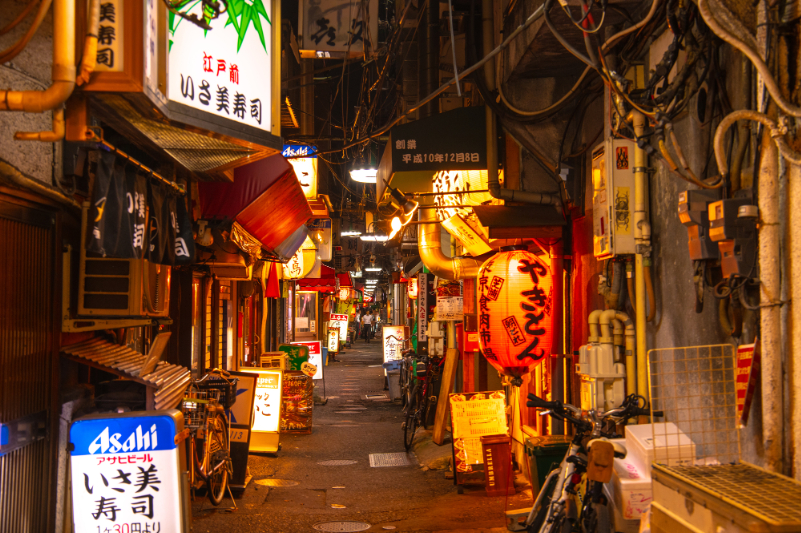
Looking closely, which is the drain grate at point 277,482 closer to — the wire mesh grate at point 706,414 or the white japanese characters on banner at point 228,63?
the white japanese characters on banner at point 228,63

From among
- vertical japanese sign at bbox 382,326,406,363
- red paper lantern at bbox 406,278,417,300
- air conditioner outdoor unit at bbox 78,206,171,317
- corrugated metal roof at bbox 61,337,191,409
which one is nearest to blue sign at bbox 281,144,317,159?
corrugated metal roof at bbox 61,337,191,409

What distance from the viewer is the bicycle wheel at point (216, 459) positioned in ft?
30.7

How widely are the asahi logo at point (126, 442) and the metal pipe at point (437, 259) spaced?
9.60m

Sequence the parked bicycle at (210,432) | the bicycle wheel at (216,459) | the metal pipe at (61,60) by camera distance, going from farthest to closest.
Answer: the bicycle wheel at (216,459)
the parked bicycle at (210,432)
the metal pipe at (61,60)

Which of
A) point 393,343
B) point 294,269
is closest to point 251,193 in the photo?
point 294,269

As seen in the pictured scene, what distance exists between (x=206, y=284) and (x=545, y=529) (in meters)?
9.03

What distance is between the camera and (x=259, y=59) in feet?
24.9

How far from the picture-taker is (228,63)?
7129mm

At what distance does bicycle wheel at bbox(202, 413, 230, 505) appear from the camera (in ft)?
30.7

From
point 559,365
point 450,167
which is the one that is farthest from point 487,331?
point 450,167

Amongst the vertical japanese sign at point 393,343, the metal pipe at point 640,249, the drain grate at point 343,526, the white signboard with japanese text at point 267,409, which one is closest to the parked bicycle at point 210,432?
the drain grate at point 343,526

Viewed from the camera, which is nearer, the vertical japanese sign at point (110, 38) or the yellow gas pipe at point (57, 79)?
the yellow gas pipe at point (57, 79)

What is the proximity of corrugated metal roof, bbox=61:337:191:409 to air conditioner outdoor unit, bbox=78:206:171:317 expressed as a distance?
47cm

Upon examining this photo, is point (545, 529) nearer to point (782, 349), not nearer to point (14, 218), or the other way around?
point (782, 349)
